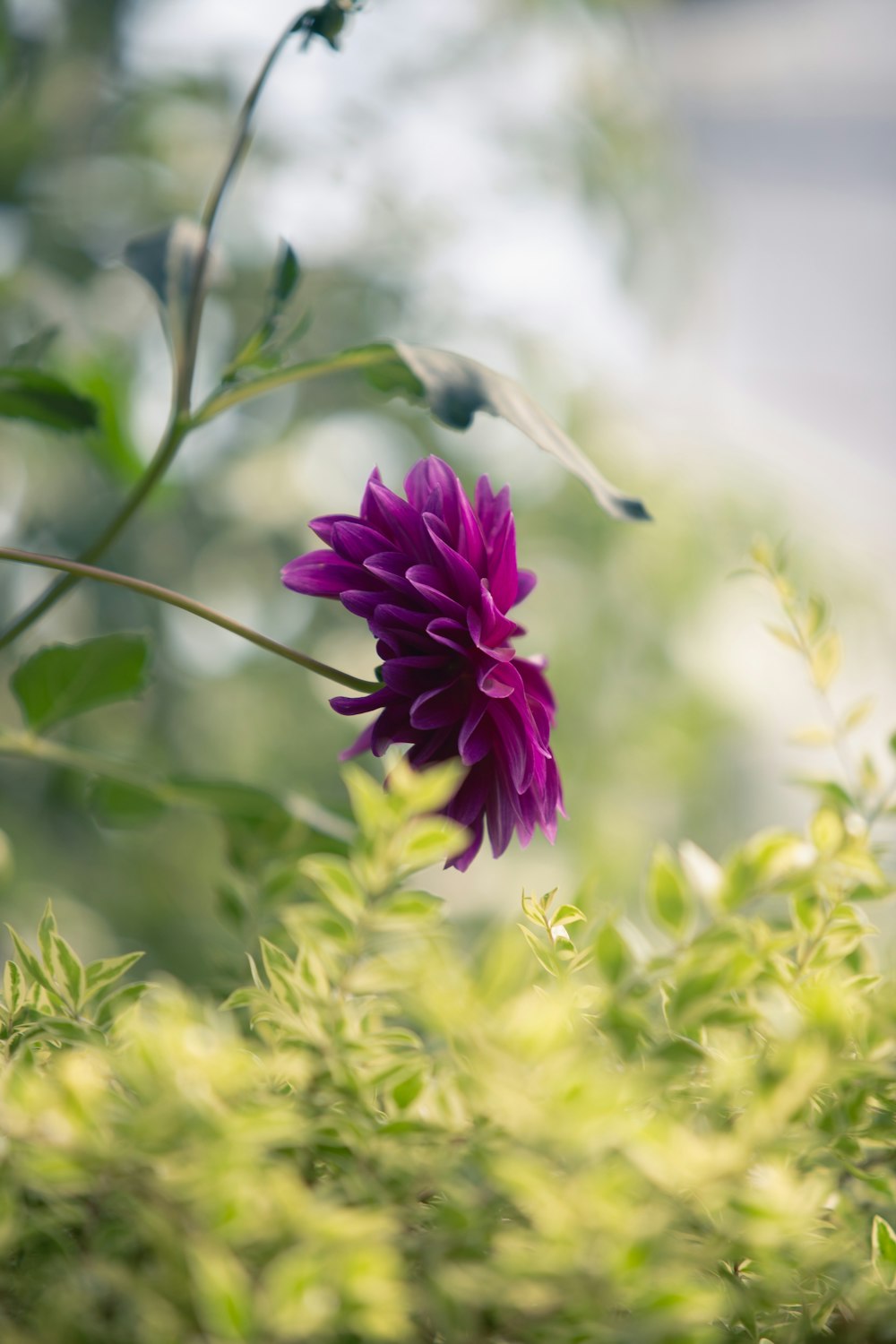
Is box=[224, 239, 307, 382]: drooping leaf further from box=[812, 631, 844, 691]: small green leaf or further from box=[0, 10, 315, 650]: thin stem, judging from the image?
box=[812, 631, 844, 691]: small green leaf

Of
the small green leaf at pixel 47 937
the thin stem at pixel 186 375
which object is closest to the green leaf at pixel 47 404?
the thin stem at pixel 186 375

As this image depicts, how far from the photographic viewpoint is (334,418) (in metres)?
0.89

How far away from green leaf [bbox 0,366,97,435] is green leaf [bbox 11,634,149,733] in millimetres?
60

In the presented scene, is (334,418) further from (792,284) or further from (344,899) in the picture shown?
(792,284)

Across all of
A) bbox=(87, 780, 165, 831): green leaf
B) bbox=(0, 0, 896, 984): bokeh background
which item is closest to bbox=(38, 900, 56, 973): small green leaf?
bbox=(87, 780, 165, 831): green leaf

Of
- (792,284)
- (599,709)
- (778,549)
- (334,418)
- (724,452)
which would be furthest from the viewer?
(792,284)

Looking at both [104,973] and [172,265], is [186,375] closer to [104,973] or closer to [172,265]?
[172,265]

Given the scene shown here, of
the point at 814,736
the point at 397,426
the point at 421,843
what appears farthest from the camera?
the point at 397,426

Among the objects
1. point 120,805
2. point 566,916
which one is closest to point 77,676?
point 120,805

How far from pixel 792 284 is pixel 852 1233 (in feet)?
7.63

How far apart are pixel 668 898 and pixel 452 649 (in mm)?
63

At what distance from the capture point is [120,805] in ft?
0.95

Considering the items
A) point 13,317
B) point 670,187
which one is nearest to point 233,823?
point 13,317

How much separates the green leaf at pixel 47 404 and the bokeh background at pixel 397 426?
0.88ft
